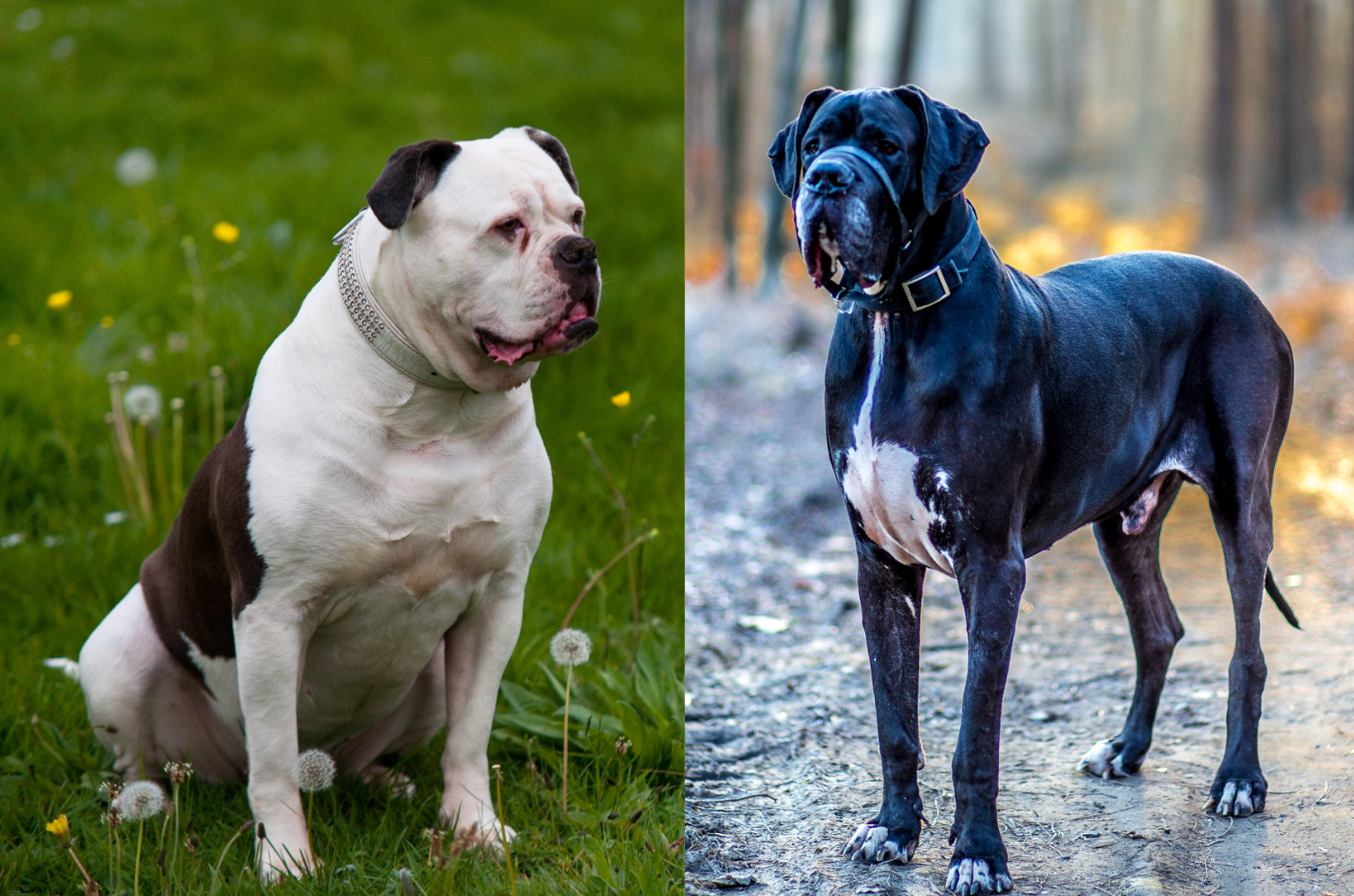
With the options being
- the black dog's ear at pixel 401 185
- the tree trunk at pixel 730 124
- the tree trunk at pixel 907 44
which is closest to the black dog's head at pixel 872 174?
the black dog's ear at pixel 401 185

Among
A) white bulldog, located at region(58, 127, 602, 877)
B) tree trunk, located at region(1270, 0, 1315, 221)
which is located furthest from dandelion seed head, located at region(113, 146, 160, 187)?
tree trunk, located at region(1270, 0, 1315, 221)

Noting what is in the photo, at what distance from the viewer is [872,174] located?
6.73 feet

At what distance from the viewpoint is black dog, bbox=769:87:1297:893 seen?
2.13 meters

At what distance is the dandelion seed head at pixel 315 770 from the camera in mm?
2504

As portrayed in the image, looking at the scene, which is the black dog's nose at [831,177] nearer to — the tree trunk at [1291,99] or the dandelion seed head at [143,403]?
the dandelion seed head at [143,403]

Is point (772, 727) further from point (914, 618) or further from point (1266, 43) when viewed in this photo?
point (1266, 43)

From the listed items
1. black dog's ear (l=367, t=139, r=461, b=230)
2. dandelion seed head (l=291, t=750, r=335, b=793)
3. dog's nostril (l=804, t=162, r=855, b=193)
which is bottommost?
dandelion seed head (l=291, t=750, r=335, b=793)

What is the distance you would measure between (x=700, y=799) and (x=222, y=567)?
125 cm

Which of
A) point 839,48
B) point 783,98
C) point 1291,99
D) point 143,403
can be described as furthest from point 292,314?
point 1291,99

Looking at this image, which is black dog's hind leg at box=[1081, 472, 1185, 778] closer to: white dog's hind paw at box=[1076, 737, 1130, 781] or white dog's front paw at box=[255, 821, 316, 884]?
white dog's hind paw at box=[1076, 737, 1130, 781]

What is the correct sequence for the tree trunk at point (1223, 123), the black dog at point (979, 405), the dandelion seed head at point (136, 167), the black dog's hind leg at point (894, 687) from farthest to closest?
the tree trunk at point (1223, 123)
the dandelion seed head at point (136, 167)
the black dog's hind leg at point (894, 687)
the black dog at point (979, 405)

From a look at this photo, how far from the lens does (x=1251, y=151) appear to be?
16109 mm

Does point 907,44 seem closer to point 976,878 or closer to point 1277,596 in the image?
point 1277,596

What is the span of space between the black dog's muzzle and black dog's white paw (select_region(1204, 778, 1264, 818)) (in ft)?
4.39
